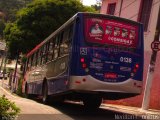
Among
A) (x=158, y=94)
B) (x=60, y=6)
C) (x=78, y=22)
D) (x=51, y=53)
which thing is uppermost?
(x=60, y=6)

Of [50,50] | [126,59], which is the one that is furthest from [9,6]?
[126,59]

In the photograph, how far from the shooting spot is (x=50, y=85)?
16.2 metres

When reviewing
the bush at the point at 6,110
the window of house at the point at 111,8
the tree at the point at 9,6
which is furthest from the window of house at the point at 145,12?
the tree at the point at 9,6

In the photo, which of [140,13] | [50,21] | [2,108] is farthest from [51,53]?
[50,21]

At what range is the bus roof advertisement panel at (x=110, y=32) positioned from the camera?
13.4 meters

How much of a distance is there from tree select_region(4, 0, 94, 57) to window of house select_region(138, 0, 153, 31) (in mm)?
14419

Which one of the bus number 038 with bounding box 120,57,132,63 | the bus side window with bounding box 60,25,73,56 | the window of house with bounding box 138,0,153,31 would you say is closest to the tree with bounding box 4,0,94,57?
the window of house with bounding box 138,0,153,31

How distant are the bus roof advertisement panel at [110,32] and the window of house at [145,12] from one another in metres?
7.64

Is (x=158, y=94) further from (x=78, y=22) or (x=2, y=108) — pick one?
(x=2, y=108)

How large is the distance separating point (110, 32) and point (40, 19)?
75.7 ft

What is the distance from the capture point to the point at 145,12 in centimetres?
2173

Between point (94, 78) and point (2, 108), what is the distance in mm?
5625

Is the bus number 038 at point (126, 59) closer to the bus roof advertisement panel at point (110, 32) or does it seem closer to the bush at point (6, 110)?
the bus roof advertisement panel at point (110, 32)

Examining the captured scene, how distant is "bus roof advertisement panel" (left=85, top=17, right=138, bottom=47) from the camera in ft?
44.1
